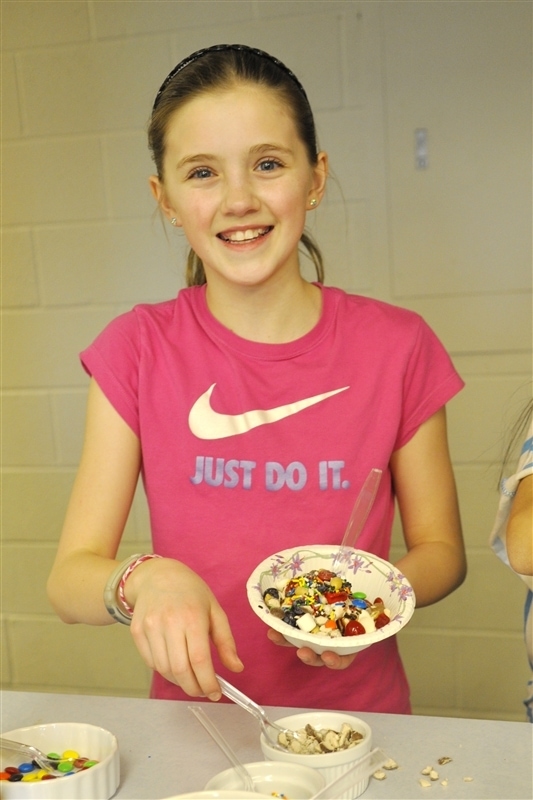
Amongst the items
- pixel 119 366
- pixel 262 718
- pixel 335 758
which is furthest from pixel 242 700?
pixel 119 366

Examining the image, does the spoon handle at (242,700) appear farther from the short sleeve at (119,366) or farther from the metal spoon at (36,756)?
the short sleeve at (119,366)

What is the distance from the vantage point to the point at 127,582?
110 cm

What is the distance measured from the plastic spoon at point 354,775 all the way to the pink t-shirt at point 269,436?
0.49 metres

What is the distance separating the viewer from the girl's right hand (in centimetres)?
96

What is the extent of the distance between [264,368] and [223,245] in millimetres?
208

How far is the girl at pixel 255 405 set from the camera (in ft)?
4.56

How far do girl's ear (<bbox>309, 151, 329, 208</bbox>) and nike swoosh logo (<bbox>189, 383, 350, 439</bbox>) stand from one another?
315 mm

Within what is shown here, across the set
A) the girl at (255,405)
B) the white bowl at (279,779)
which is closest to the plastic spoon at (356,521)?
the girl at (255,405)

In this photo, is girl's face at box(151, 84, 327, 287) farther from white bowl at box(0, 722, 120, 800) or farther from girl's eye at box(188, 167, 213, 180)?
white bowl at box(0, 722, 120, 800)

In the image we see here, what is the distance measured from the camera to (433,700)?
7.87ft

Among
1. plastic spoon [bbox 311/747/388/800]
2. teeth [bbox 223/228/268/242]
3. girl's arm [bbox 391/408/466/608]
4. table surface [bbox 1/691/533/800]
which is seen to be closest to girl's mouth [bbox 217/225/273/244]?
teeth [bbox 223/228/268/242]

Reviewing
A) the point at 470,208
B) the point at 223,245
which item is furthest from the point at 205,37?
the point at 223,245

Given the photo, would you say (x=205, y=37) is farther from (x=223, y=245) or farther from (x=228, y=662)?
(x=228, y=662)

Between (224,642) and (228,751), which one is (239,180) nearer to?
(224,642)
